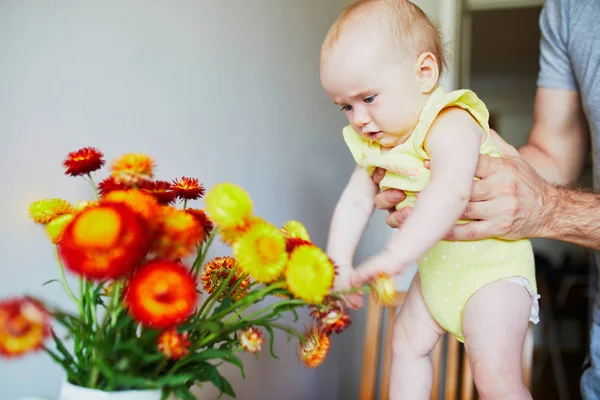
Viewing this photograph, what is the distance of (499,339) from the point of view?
31.5 inches

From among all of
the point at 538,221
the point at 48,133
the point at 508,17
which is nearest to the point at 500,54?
the point at 508,17

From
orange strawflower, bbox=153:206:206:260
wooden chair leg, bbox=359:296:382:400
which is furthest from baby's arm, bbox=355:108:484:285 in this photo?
wooden chair leg, bbox=359:296:382:400

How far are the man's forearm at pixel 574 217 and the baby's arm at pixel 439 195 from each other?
345mm

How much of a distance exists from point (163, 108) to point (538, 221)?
65 centimetres

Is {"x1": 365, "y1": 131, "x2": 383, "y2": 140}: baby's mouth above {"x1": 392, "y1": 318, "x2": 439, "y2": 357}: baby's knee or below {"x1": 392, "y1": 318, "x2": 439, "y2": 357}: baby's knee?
above

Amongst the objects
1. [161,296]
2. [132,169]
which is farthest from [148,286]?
[132,169]

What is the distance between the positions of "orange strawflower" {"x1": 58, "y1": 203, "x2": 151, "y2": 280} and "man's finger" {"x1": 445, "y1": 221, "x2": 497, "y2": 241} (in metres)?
0.56

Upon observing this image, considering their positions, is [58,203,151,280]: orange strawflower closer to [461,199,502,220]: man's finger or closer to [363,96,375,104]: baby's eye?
[363,96,375,104]: baby's eye

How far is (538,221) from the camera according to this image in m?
0.97

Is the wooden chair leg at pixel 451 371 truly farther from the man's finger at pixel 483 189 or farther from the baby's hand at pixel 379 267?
the baby's hand at pixel 379 267

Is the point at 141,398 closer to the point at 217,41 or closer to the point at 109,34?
the point at 109,34

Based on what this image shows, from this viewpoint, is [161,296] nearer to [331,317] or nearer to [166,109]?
[331,317]

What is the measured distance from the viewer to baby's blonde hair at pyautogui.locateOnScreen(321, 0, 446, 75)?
783 mm

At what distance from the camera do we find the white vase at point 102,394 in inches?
17.4
